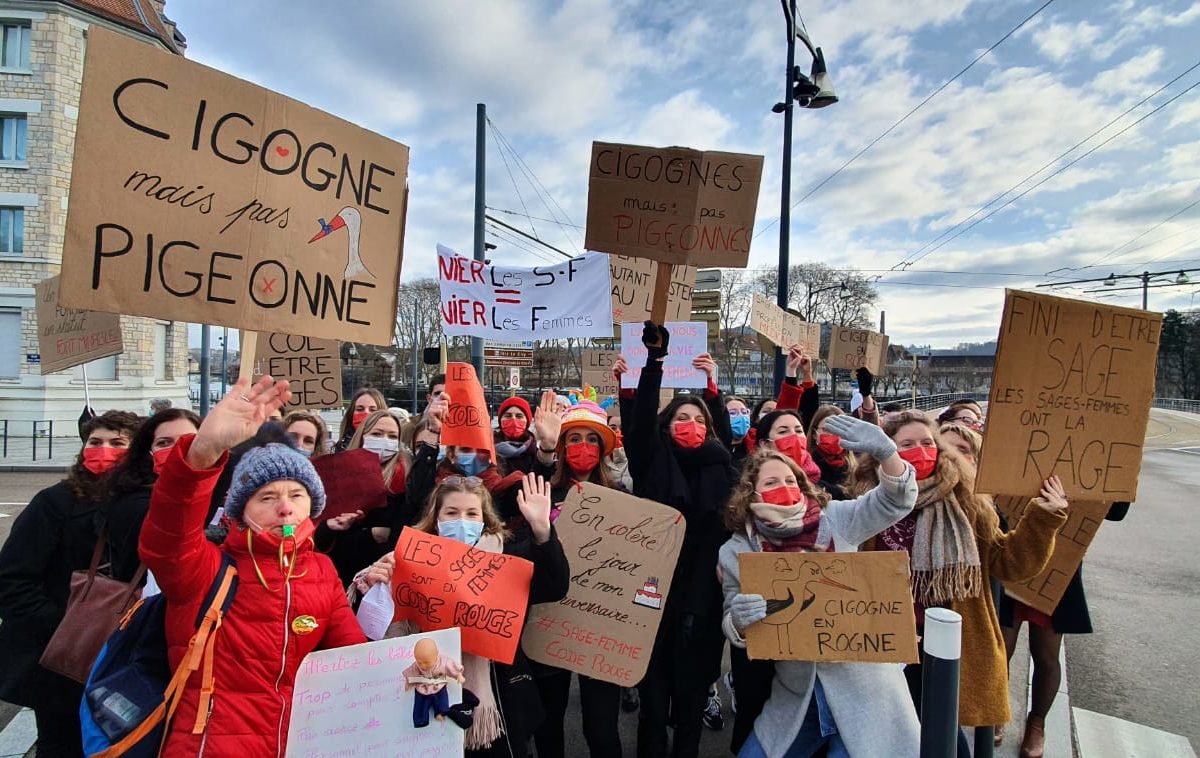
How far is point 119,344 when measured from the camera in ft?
18.5

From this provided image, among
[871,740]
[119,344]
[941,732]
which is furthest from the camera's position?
[119,344]

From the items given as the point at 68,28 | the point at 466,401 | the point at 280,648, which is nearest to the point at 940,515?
Result: the point at 466,401

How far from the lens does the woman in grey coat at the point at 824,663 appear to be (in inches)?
95.0

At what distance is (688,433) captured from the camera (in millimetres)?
3691

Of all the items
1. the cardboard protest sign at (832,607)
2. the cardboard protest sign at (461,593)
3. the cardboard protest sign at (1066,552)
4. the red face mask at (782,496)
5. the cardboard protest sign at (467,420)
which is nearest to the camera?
the cardboard protest sign at (832,607)

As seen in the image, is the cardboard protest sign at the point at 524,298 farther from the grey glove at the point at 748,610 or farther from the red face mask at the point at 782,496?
the grey glove at the point at 748,610

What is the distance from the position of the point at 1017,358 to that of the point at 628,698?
10.6 ft

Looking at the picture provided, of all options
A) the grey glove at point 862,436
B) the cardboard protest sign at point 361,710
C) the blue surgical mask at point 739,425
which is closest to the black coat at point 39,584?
the cardboard protest sign at point 361,710

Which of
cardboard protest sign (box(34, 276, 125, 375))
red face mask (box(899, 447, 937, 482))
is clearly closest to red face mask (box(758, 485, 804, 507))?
red face mask (box(899, 447, 937, 482))

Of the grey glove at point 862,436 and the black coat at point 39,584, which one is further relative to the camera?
the black coat at point 39,584

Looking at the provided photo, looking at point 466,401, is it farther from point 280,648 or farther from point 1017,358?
point 1017,358

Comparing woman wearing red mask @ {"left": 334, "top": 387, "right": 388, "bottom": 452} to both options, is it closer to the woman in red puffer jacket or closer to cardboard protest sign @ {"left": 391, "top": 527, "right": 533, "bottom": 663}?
cardboard protest sign @ {"left": 391, "top": 527, "right": 533, "bottom": 663}

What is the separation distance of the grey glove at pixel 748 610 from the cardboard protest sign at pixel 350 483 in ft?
6.20

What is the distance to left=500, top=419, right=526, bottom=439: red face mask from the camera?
15.0 ft
